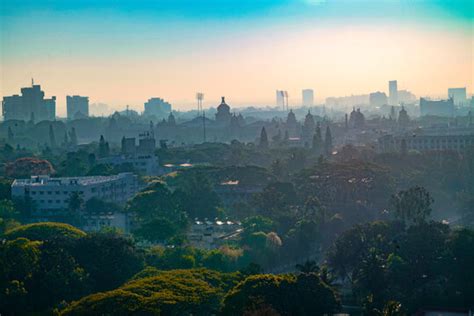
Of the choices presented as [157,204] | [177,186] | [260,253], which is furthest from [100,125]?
[260,253]

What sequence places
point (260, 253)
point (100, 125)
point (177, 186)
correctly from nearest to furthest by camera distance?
point (260, 253) < point (177, 186) < point (100, 125)

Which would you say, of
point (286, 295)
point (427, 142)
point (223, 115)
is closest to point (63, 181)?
point (286, 295)

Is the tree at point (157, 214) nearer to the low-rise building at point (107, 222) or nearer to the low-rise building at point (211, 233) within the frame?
the low-rise building at point (107, 222)

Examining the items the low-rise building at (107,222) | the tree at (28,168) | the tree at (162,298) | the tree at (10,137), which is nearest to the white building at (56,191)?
the low-rise building at (107,222)

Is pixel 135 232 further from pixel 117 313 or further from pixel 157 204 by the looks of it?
pixel 117 313

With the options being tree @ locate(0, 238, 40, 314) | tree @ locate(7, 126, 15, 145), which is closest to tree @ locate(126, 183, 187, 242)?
tree @ locate(0, 238, 40, 314)

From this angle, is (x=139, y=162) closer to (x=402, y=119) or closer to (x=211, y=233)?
(x=211, y=233)

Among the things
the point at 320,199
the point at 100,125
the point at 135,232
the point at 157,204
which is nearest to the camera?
the point at 135,232

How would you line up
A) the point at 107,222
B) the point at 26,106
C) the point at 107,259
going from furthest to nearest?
1. the point at 26,106
2. the point at 107,222
3. the point at 107,259
